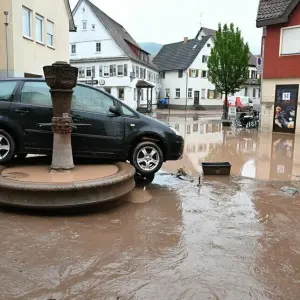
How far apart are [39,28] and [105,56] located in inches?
964

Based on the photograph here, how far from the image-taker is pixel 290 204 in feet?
21.8

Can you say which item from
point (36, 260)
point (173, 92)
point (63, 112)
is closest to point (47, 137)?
point (63, 112)

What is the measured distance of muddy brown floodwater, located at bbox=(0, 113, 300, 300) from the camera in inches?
139

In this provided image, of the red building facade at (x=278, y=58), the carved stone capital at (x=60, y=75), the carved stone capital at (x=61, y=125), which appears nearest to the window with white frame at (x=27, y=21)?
the red building facade at (x=278, y=58)

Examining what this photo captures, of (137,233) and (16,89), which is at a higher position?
(16,89)

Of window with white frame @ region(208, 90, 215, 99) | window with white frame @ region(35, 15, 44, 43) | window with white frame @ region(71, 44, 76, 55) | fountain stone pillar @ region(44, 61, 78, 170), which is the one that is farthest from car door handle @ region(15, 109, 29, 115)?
window with white frame @ region(208, 90, 215, 99)

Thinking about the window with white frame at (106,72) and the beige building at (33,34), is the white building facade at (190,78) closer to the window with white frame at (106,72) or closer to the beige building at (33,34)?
the window with white frame at (106,72)

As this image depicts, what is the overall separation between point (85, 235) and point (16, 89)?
358 cm

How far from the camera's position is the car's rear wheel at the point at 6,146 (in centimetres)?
687

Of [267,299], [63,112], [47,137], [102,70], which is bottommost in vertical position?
[267,299]

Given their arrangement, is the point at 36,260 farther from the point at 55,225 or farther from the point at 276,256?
the point at 276,256

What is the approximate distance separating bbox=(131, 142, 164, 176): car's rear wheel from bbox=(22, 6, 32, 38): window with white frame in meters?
14.6

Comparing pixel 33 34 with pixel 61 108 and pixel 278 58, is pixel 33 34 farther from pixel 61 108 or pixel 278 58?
pixel 61 108

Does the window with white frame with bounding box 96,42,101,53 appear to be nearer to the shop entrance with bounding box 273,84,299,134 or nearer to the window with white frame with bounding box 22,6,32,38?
the window with white frame with bounding box 22,6,32,38
